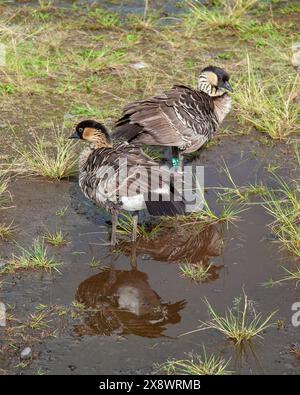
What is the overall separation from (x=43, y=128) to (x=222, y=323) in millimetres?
4440

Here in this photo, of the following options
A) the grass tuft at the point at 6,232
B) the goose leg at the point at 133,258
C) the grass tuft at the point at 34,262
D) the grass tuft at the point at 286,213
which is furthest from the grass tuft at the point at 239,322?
the grass tuft at the point at 6,232


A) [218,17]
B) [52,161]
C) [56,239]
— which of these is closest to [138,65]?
[218,17]

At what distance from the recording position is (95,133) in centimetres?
826

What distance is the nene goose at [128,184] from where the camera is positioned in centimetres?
751

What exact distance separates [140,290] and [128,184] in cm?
98

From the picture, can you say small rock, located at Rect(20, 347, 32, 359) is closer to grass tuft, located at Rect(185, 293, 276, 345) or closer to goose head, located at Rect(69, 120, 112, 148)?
grass tuft, located at Rect(185, 293, 276, 345)

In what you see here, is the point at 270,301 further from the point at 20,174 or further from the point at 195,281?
the point at 20,174

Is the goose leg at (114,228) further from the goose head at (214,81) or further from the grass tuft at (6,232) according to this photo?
the goose head at (214,81)

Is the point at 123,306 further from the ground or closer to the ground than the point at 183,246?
closer to the ground

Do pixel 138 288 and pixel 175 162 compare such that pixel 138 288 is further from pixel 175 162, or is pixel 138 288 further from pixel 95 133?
pixel 175 162

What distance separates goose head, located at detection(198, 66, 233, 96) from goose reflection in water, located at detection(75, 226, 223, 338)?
94.8 inches

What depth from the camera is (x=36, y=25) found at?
12.8 metres

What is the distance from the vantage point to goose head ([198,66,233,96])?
32.4 ft
